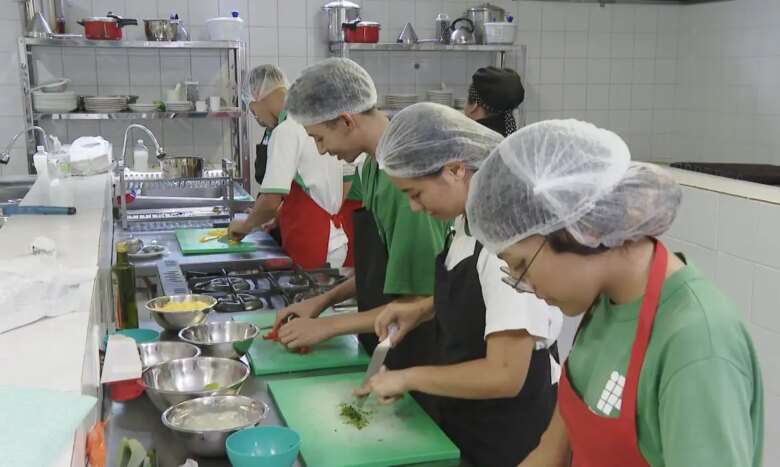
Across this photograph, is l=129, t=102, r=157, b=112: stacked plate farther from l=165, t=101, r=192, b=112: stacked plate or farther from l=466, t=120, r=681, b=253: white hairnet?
l=466, t=120, r=681, b=253: white hairnet

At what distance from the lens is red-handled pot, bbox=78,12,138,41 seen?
5141 millimetres

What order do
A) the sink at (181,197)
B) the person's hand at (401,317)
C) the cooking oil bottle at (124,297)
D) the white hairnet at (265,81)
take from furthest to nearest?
the sink at (181,197) → the white hairnet at (265,81) → the cooking oil bottle at (124,297) → the person's hand at (401,317)

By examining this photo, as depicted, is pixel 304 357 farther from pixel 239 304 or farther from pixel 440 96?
pixel 440 96

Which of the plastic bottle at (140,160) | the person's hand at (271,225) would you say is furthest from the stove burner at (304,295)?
the plastic bottle at (140,160)

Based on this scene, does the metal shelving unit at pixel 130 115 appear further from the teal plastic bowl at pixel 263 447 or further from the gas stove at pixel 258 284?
the teal plastic bowl at pixel 263 447

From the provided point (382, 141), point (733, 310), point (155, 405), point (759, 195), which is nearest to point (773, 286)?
point (759, 195)

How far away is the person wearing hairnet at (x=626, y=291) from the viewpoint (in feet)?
3.60

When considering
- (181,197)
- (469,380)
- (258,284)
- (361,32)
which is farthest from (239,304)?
(361,32)

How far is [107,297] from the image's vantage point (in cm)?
246

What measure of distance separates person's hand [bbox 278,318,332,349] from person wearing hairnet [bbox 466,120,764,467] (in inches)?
38.0

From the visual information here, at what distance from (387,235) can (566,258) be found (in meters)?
1.04

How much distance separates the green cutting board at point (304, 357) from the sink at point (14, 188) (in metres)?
2.58

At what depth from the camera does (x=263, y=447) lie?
160 cm

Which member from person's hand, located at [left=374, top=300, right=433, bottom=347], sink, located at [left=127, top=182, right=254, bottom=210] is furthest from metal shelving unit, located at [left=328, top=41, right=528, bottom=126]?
person's hand, located at [left=374, top=300, right=433, bottom=347]
